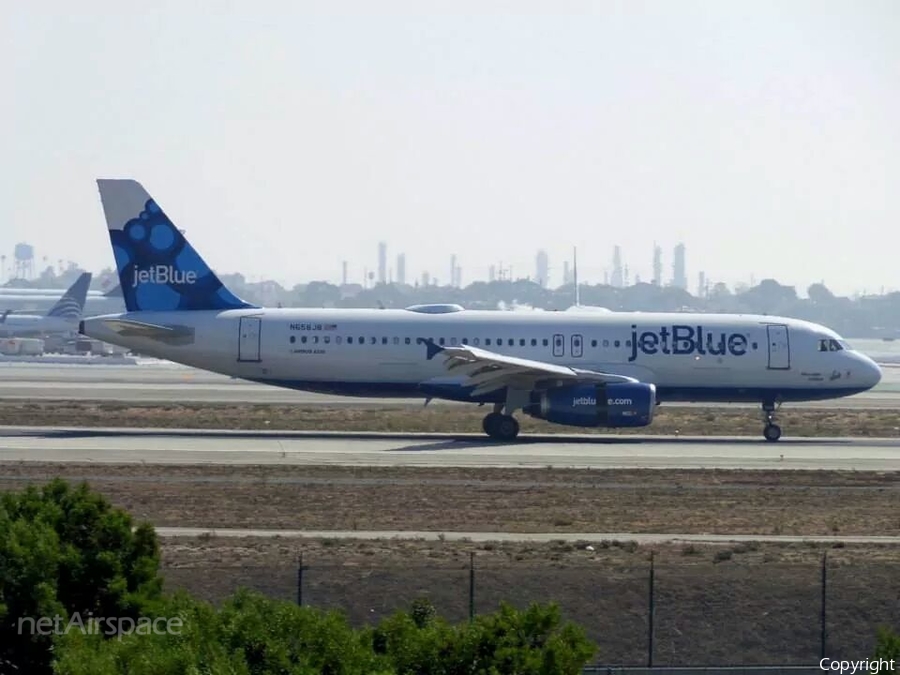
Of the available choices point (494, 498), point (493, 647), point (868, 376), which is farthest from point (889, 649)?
point (868, 376)

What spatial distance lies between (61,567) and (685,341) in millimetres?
27819

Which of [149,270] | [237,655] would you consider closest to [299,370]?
[149,270]

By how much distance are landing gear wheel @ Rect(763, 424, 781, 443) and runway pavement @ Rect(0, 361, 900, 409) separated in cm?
1521

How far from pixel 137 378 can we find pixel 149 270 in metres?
29.3

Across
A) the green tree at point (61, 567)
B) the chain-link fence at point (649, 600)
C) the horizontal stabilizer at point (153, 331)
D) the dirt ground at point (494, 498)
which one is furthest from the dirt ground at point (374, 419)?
the green tree at point (61, 567)

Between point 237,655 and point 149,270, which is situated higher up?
point 149,270

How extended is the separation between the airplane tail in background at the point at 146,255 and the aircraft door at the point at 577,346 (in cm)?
1082

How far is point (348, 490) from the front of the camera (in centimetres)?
2594

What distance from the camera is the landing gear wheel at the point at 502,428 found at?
37.0m

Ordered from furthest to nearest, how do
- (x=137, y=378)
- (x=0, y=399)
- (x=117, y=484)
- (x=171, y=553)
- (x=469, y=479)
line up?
(x=137, y=378)
(x=0, y=399)
(x=469, y=479)
(x=117, y=484)
(x=171, y=553)

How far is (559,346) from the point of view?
38.9 metres

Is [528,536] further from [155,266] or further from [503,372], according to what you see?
[155,266]

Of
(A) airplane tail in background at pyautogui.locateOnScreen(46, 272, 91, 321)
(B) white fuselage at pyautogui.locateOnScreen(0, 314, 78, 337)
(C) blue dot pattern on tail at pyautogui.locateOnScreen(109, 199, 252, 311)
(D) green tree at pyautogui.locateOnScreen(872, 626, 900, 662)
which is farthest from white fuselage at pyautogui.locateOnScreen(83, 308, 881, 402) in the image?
(A) airplane tail in background at pyautogui.locateOnScreen(46, 272, 91, 321)

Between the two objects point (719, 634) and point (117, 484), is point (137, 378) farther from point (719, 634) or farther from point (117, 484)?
point (719, 634)
